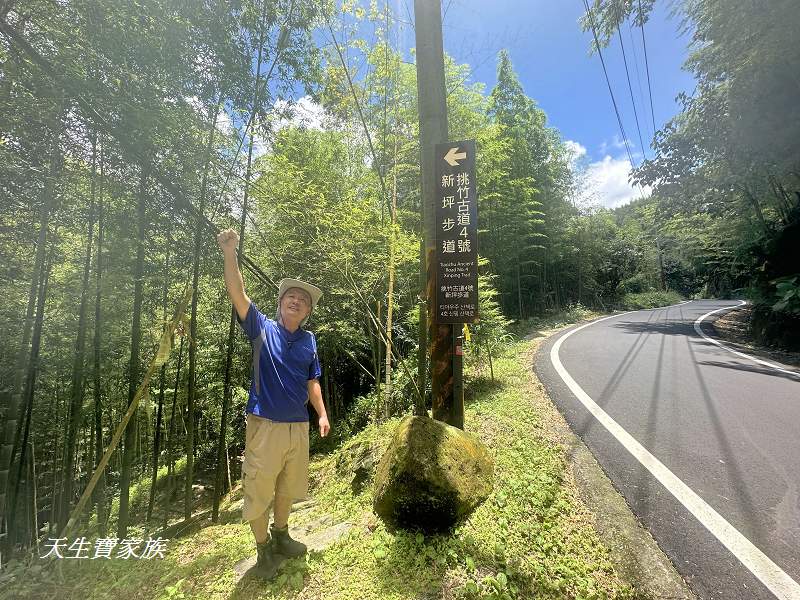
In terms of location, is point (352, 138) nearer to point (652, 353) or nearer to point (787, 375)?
point (652, 353)

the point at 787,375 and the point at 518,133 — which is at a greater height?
the point at 518,133

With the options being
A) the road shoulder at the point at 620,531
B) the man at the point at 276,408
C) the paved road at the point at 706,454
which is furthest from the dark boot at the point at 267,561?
the paved road at the point at 706,454

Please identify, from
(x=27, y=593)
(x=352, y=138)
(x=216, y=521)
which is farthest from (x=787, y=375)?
(x=27, y=593)

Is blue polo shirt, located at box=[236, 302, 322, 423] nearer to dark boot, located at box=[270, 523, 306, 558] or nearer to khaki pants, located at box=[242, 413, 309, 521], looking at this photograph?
khaki pants, located at box=[242, 413, 309, 521]

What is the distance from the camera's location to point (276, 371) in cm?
200

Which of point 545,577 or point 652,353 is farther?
point 652,353

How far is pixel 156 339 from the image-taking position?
19.0ft

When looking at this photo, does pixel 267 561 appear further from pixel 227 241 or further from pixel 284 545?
pixel 227 241

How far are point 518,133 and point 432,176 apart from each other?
443 inches

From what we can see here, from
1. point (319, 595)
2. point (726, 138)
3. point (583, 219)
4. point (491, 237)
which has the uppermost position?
point (583, 219)

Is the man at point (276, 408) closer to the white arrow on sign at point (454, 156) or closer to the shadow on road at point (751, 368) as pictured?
the white arrow on sign at point (454, 156)

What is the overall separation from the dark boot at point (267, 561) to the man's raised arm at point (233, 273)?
4.46 ft

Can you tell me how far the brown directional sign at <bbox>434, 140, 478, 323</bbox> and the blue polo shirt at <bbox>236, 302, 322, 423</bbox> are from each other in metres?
1.08

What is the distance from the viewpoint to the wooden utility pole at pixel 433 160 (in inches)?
105
